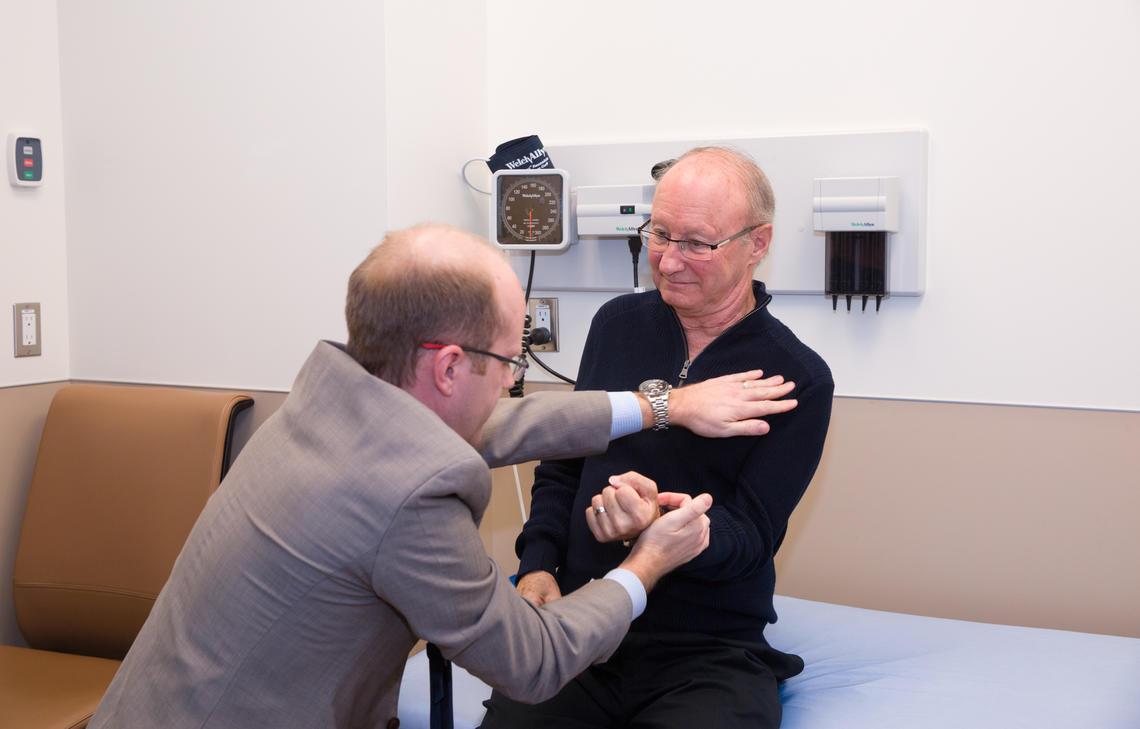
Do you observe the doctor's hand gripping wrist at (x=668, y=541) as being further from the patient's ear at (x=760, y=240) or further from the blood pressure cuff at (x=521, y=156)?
the blood pressure cuff at (x=521, y=156)

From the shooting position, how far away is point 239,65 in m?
2.33

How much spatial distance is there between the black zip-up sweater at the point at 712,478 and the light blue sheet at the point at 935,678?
0.75 feet

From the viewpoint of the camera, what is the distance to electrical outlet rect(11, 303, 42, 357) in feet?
7.82

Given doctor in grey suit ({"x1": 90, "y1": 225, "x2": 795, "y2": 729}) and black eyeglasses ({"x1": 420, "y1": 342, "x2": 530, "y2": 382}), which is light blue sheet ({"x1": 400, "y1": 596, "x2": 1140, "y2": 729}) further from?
black eyeglasses ({"x1": 420, "y1": 342, "x2": 530, "y2": 382})

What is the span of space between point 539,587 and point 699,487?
12.8 inches

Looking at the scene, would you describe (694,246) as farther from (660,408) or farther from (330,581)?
(330,581)

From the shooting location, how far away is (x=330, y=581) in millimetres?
1113

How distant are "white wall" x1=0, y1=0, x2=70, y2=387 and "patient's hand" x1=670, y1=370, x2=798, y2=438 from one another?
5.64ft

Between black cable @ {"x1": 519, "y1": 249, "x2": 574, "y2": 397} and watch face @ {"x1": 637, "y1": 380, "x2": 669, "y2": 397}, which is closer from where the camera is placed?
watch face @ {"x1": 637, "y1": 380, "x2": 669, "y2": 397}

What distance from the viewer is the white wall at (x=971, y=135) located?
2.01m

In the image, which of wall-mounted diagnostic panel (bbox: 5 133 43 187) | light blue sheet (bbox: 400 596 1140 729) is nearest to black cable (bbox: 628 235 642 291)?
light blue sheet (bbox: 400 596 1140 729)

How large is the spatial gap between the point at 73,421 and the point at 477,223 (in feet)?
3.64

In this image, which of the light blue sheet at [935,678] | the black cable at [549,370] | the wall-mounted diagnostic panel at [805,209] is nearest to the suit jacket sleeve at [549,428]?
the light blue sheet at [935,678]

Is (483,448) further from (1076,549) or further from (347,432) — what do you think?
(1076,549)
